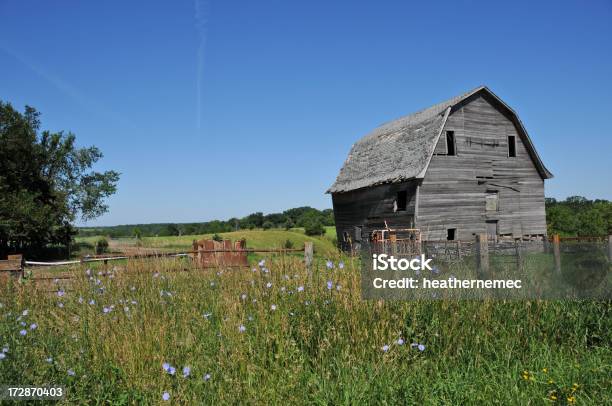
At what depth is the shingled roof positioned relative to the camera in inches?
821

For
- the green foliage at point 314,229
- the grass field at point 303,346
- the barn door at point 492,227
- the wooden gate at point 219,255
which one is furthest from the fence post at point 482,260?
the green foliage at point 314,229

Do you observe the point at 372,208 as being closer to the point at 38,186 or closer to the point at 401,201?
the point at 401,201

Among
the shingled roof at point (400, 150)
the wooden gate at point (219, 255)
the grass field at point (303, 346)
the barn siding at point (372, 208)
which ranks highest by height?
the shingled roof at point (400, 150)

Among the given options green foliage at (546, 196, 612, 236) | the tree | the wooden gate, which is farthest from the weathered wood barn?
green foliage at (546, 196, 612, 236)

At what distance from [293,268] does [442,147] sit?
16.3 metres

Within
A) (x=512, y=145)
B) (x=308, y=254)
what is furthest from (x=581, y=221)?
→ (x=308, y=254)

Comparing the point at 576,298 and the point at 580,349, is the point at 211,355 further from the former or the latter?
the point at 576,298

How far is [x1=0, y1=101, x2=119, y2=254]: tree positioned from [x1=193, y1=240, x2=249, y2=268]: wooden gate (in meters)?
20.9

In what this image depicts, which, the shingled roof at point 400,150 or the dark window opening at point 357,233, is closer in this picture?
the shingled roof at point 400,150

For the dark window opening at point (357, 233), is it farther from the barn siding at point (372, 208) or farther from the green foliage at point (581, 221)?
the green foliage at point (581, 221)

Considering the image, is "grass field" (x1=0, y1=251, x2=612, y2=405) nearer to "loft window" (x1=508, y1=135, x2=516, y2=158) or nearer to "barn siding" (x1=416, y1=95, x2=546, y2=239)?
"barn siding" (x1=416, y1=95, x2=546, y2=239)

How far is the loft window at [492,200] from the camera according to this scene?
22328mm

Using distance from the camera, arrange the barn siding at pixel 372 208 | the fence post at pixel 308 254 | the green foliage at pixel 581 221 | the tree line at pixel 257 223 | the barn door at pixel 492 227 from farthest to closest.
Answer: the tree line at pixel 257 223, the green foliage at pixel 581 221, the barn door at pixel 492 227, the barn siding at pixel 372 208, the fence post at pixel 308 254

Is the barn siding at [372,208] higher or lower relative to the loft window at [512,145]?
lower
